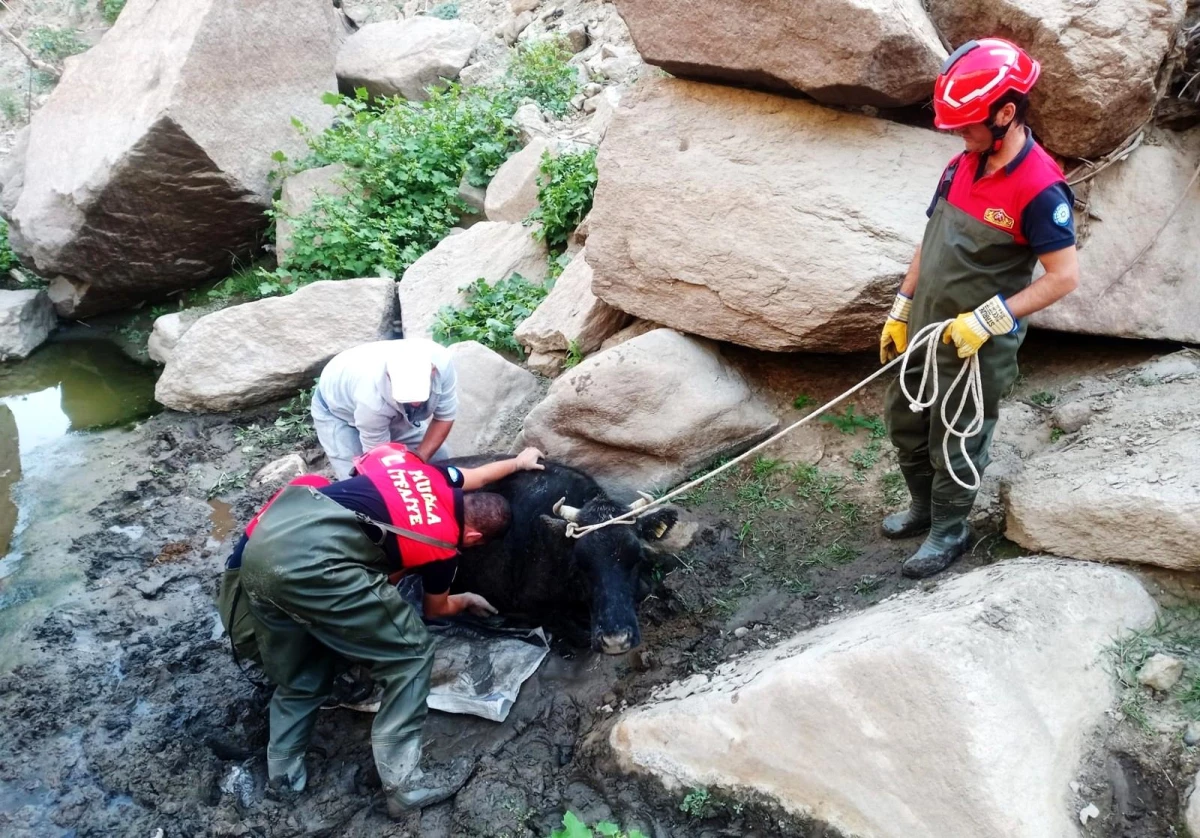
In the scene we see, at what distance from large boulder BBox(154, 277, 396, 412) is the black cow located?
2644 mm

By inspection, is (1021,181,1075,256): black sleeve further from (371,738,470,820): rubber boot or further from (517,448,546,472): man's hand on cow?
(371,738,470,820): rubber boot

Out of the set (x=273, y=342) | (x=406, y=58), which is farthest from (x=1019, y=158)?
(x=406, y=58)

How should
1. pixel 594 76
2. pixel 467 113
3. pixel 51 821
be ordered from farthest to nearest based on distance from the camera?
pixel 594 76 < pixel 467 113 < pixel 51 821

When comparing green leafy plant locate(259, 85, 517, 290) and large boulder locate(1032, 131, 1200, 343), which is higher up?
large boulder locate(1032, 131, 1200, 343)

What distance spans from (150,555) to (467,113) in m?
4.72

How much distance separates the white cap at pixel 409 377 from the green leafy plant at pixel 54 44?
39.7 feet

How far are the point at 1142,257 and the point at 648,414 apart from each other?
243cm

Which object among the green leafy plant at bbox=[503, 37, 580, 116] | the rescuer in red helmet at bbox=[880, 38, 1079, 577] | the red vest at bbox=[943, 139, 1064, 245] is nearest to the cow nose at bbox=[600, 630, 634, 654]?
the rescuer in red helmet at bbox=[880, 38, 1079, 577]

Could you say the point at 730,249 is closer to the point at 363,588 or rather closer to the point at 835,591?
the point at 835,591

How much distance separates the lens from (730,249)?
14.9 feet

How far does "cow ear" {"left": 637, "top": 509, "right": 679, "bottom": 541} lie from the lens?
4070 mm

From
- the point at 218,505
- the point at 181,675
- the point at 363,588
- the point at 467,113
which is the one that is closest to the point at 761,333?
the point at 363,588

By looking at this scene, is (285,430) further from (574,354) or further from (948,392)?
(948,392)

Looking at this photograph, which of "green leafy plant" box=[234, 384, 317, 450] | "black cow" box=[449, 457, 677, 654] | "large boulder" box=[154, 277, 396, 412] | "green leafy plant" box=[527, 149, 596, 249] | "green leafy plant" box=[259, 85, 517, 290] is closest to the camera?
"black cow" box=[449, 457, 677, 654]
